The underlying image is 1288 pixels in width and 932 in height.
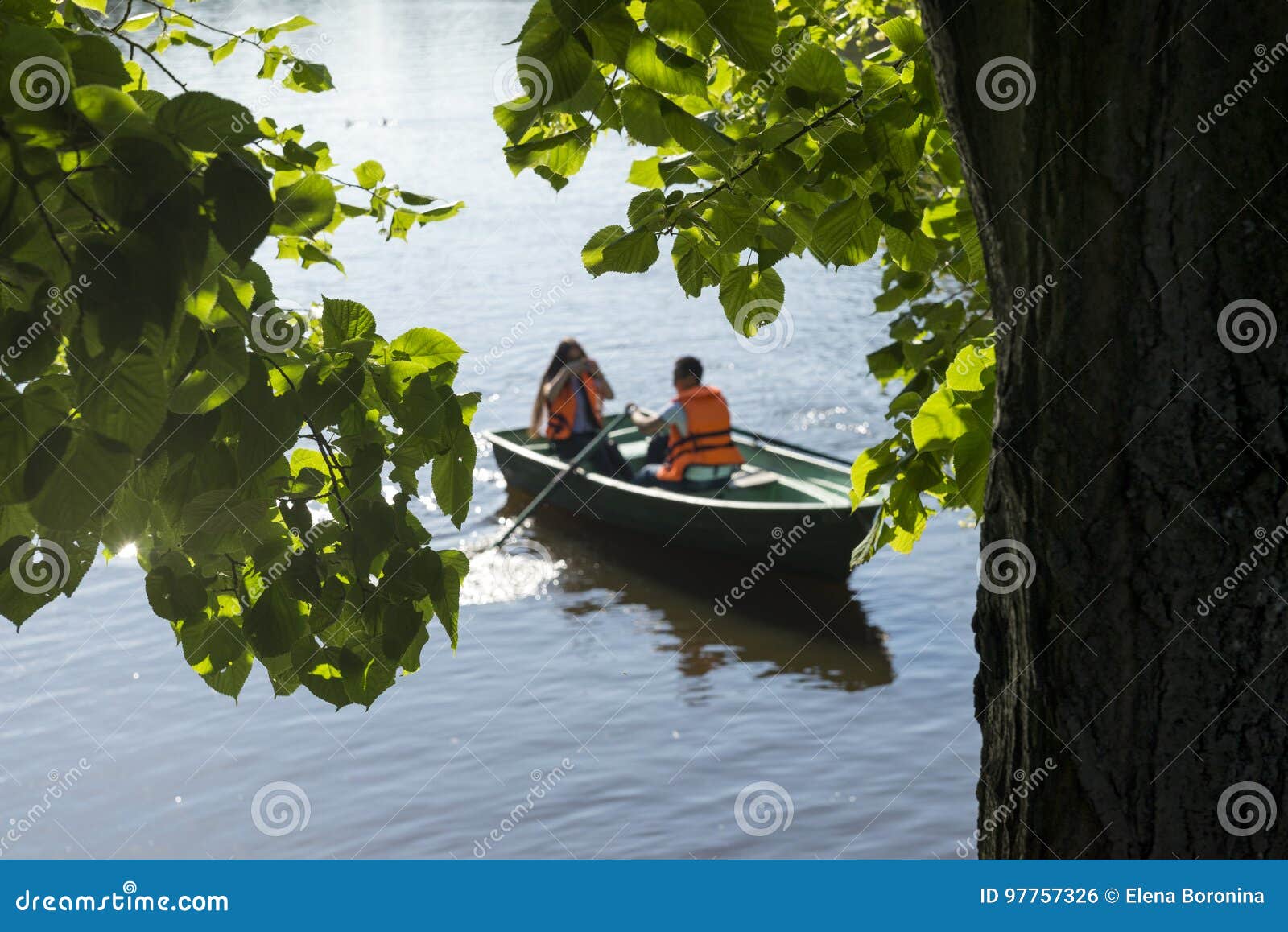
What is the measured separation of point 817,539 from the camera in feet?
37.3

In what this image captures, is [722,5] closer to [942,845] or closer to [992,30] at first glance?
[992,30]

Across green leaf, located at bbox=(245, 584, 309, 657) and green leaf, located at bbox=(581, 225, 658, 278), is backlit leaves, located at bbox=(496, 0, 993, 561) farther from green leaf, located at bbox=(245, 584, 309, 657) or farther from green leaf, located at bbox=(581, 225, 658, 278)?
green leaf, located at bbox=(245, 584, 309, 657)

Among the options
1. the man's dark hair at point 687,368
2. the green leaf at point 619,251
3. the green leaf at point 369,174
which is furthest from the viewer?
the man's dark hair at point 687,368

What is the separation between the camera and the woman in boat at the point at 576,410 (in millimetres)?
13594

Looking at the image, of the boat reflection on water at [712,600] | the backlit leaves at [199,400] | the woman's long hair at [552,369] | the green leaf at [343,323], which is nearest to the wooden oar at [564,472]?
the boat reflection on water at [712,600]

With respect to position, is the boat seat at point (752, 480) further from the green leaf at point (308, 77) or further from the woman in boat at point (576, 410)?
the green leaf at point (308, 77)

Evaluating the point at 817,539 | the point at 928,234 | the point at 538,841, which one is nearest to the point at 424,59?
the point at 817,539

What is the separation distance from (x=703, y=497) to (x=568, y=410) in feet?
6.84

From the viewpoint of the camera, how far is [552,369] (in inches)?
553

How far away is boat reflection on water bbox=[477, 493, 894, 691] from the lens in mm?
10828

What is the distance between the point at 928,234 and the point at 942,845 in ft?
18.8

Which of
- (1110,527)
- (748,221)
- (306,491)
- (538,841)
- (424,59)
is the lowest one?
(538,841)

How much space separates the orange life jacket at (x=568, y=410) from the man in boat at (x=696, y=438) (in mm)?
1245


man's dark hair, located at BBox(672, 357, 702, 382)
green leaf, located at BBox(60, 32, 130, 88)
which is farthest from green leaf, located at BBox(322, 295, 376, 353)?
man's dark hair, located at BBox(672, 357, 702, 382)
